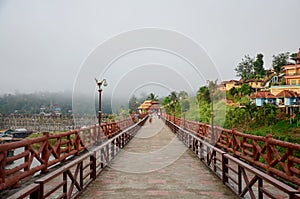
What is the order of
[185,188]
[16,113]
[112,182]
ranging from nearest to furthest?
[185,188], [112,182], [16,113]

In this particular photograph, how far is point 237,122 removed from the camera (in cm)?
2305

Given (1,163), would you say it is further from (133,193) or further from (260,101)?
(260,101)

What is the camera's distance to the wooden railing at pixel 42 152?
3920mm

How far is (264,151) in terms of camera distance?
5137 millimetres

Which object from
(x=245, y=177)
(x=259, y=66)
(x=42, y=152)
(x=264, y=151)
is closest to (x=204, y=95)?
(x=264, y=151)

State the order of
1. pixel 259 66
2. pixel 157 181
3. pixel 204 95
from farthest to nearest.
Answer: pixel 259 66 → pixel 204 95 → pixel 157 181

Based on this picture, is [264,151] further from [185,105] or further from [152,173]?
[185,105]

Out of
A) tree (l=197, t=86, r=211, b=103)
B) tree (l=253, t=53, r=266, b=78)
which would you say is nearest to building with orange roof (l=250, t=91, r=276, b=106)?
tree (l=197, t=86, r=211, b=103)

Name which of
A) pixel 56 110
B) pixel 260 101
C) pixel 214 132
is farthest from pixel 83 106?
pixel 56 110

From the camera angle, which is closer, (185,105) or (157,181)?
(157,181)

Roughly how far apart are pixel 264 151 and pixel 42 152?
14.1ft

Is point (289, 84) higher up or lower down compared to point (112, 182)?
higher up

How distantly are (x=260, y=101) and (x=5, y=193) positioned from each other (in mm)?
29406

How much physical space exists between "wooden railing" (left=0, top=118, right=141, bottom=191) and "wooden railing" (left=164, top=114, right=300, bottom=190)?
409cm
